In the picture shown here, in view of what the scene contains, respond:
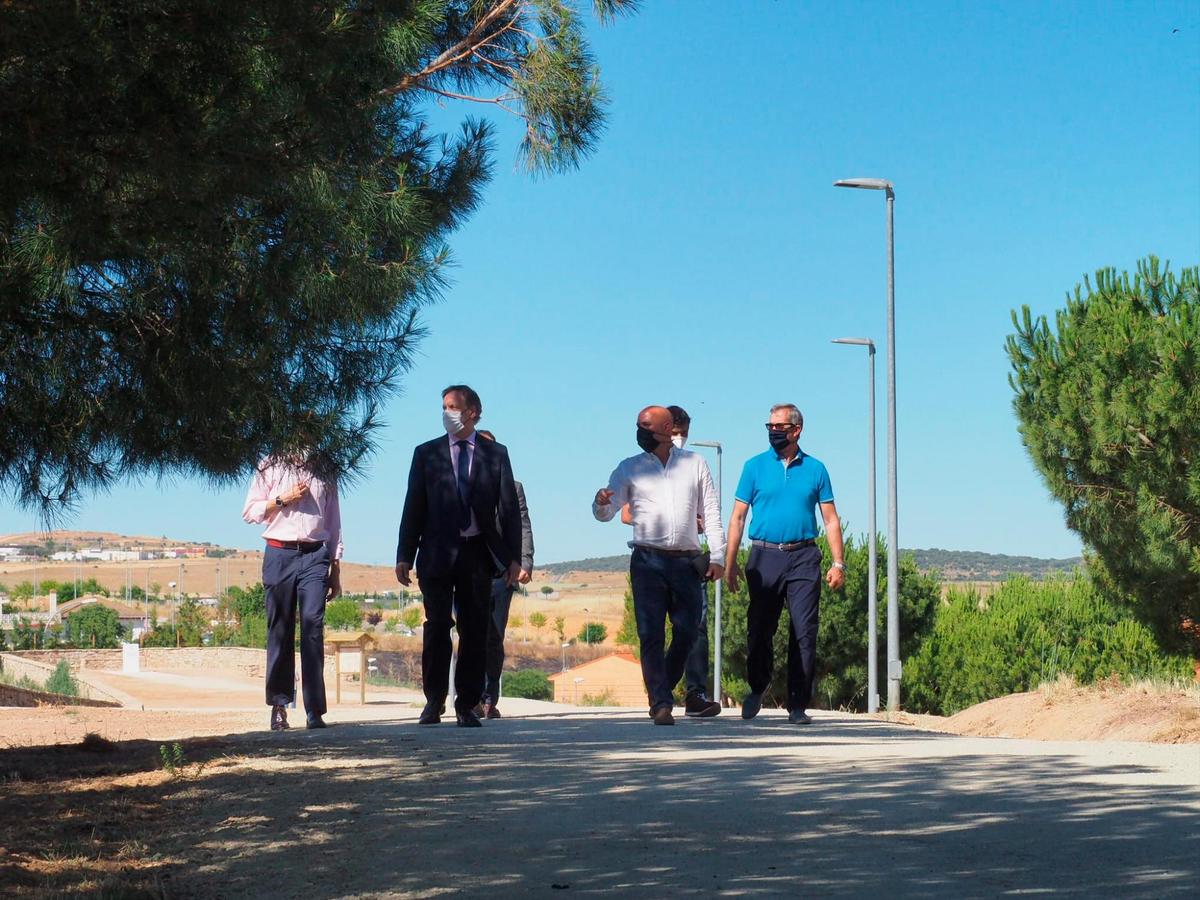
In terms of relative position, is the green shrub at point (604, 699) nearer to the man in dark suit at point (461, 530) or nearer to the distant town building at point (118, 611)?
the distant town building at point (118, 611)

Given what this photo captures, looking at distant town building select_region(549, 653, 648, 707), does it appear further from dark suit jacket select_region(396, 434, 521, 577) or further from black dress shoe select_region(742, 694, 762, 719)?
dark suit jacket select_region(396, 434, 521, 577)

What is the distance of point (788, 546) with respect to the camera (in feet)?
34.2

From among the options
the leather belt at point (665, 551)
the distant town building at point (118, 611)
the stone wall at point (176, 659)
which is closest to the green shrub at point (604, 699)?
the stone wall at point (176, 659)

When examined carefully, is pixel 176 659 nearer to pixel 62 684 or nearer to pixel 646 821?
pixel 62 684

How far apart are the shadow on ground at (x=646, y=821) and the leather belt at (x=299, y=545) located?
6.36ft

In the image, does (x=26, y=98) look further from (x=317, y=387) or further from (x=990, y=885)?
(x=990, y=885)

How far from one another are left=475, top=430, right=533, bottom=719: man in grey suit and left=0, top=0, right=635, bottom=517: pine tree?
2.34 metres

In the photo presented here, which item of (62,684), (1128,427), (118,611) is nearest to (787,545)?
(1128,427)

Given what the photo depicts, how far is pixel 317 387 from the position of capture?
25.8 feet

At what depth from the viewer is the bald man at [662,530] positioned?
9953 mm

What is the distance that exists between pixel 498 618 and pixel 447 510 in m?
2.13

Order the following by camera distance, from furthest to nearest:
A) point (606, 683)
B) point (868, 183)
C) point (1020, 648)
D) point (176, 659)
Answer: point (606, 683), point (176, 659), point (1020, 648), point (868, 183)

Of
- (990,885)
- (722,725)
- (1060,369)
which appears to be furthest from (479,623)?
(1060,369)

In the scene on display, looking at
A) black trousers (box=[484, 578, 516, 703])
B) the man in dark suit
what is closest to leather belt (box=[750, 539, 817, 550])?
black trousers (box=[484, 578, 516, 703])
